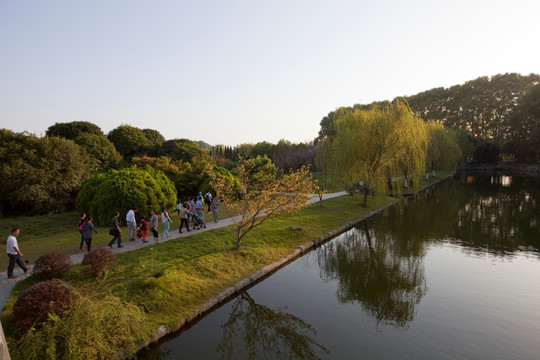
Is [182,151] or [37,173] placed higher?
[182,151]

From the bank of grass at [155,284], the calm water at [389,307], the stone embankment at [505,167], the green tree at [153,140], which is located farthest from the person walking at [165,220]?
the stone embankment at [505,167]

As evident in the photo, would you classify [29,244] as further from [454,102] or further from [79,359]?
[454,102]

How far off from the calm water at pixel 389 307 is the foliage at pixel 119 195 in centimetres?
924

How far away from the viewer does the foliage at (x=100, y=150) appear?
84.3 feet

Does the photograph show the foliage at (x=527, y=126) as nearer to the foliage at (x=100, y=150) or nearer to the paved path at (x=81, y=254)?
the paved path at (x=81, y=254)

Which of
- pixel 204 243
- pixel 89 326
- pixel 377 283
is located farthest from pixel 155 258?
pixel 377 283

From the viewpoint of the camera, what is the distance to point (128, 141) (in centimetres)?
3772

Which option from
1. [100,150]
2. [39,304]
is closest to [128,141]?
[100,150]

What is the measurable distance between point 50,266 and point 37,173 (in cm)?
1213

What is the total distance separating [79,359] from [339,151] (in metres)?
20.3

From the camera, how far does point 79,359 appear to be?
5.75 meters

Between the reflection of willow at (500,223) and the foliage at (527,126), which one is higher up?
the foliage at (527,126)

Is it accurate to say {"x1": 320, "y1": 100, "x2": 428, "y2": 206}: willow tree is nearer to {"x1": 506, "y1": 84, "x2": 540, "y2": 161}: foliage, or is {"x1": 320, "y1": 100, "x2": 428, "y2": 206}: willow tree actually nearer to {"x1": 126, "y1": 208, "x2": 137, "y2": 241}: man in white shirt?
{"x1": 126, "y1": 208, "x2": 137, "y2": 241}: man in white shirt

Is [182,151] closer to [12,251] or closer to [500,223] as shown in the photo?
[12,251]
